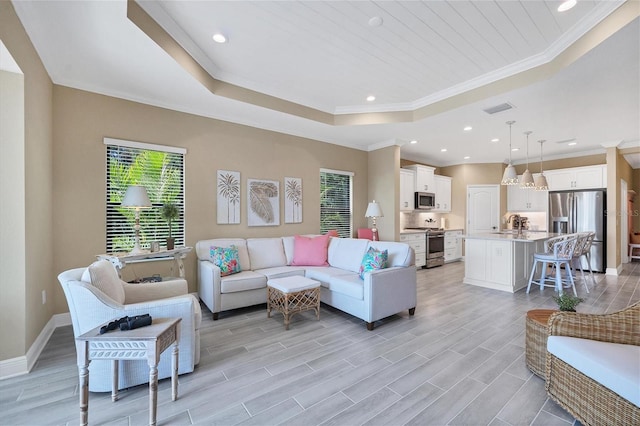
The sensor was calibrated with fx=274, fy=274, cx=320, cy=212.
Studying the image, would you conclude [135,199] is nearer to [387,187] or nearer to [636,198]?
[387,187]

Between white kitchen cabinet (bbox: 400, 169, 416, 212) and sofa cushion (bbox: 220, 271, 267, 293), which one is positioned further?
white kitchen cabinet (bbox: 400, 169, 416, 212)

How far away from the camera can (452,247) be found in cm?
738

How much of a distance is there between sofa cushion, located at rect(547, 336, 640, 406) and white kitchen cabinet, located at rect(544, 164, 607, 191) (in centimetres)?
655

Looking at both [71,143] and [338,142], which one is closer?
[71,143]

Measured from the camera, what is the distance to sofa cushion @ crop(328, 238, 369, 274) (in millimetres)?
3949

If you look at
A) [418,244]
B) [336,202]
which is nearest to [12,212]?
[336,202]

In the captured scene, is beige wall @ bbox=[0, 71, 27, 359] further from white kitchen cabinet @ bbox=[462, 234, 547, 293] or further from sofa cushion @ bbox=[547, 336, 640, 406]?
white kitchen cabinet @ bbox=[462, 234, 547, 293]

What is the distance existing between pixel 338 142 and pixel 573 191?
Answer: 19.0 feet

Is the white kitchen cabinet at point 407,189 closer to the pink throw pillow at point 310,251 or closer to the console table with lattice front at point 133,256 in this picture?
the pink throw pillow at point 310,251

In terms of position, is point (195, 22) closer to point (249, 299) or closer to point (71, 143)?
point (71, 143)

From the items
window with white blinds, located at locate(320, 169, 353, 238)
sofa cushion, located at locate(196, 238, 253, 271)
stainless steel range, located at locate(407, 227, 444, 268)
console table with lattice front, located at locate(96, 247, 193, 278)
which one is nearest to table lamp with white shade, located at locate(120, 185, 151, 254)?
console table with lattice front, located at locate(96, 247, 193, 278)

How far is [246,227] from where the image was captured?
4.54 metres

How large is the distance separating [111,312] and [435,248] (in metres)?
6.38

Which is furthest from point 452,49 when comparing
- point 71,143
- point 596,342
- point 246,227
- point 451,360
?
point 71,143
